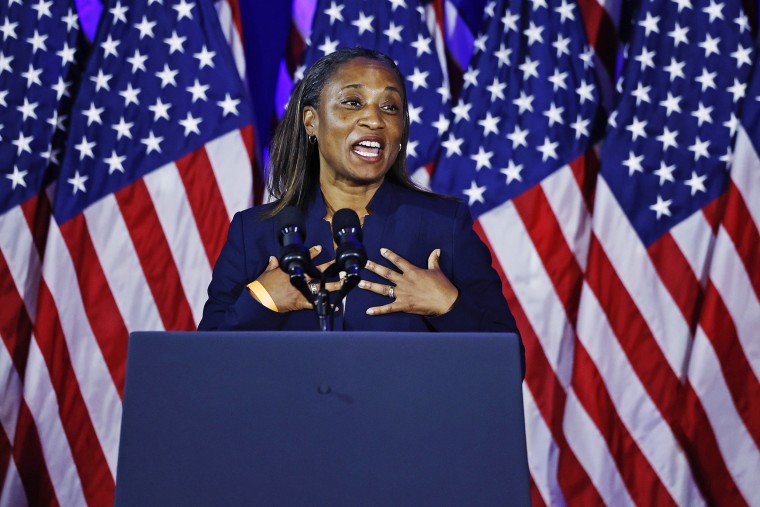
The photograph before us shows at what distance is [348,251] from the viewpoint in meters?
1.31

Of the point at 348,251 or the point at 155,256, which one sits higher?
the point at 155,256

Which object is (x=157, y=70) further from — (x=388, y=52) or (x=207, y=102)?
(x=388, y=52)

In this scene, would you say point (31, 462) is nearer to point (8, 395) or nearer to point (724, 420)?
point (8, 395)

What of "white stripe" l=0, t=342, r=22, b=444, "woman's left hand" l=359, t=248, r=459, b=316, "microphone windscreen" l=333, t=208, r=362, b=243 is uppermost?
"microphone windscreen" l=333, t=208, r=362, b=243

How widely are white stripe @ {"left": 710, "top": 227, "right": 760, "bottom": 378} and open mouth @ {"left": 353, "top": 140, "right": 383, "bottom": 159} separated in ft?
5.80

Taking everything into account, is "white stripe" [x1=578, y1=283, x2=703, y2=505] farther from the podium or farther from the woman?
the podium

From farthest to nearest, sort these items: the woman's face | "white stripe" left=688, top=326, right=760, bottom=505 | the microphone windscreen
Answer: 1. "white stripe" left=688, top=326, right=760, bottom=505
2. the woman's face
3. the microphone windscreen

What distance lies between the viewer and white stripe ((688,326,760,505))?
10.3 ft

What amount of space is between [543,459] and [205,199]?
1636 mm

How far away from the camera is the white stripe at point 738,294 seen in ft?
10.3

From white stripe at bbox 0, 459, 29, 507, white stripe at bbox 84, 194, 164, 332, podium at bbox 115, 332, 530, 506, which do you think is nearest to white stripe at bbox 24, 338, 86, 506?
white stripe at bbox 0, 459, 29, 507

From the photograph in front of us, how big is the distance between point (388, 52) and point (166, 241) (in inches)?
44.7

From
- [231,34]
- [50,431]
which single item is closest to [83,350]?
[50,431]

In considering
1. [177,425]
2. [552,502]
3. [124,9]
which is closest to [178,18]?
[124,9]
